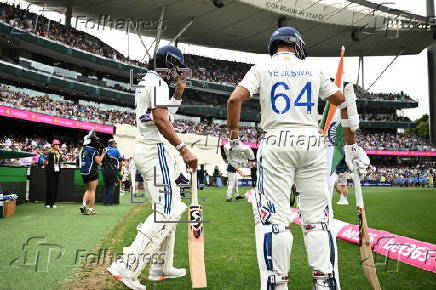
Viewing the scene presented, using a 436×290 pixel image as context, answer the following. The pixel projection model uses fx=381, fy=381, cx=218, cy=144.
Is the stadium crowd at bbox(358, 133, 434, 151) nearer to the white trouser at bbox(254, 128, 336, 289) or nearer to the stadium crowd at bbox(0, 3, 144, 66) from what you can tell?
the stadium crowd at bbox(0, 3, 144, 66)

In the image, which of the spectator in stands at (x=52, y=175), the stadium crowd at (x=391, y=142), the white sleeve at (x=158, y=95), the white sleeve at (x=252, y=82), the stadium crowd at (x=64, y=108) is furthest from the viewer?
the stadium crowd at (x=391, y=142)

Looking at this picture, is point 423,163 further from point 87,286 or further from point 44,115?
point 87,286

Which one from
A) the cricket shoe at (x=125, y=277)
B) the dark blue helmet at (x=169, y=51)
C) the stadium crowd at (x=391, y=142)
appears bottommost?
the cricket shoe at (x=125, y=277)

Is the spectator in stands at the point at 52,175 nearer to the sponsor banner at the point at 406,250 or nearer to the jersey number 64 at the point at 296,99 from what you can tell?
the sponsor banner at the point at 406,250

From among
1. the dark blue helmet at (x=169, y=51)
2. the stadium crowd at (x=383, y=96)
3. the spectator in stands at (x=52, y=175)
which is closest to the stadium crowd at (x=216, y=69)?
the stadium crowd at (x=383, y=96)

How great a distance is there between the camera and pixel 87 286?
3.61 metres

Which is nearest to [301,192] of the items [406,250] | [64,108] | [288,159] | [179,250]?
[288,159]

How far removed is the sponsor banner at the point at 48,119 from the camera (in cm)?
2556

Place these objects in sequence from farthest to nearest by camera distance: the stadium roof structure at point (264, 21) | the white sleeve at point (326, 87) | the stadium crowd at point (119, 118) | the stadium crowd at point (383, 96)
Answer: the stadium crowd at point (383, 96) → the stadium roof structure at point (264, 21) → the stadium crowd at point (119, 118) → the white sleeve at point (326, 87)

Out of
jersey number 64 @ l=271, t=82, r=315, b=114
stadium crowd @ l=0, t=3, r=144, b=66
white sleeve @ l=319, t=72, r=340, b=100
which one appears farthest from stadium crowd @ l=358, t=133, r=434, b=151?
jersey number 64 @ l=271, t=82, r=315, b=114

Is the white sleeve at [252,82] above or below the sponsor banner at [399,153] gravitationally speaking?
below

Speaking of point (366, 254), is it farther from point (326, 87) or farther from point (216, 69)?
point (216, 69)

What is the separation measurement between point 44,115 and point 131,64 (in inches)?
543

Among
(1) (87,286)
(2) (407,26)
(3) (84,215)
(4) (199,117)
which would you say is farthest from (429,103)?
(1) (87,286)
